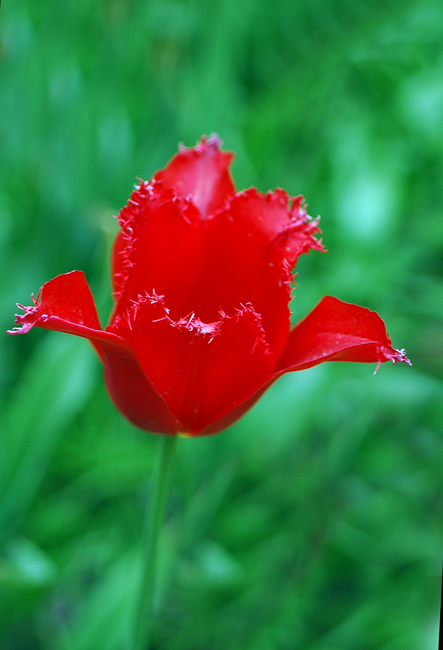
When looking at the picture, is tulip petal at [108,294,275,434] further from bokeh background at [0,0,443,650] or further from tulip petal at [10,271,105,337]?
bokeh background at [0,0,443,650]

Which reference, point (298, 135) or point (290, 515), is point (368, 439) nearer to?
point (290, 515)

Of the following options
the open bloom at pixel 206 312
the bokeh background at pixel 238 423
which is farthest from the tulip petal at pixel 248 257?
the bokeh background at pixel 238 423

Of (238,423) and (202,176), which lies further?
(238,423)

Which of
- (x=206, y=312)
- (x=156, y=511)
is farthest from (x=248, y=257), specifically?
(x=156, y=511)

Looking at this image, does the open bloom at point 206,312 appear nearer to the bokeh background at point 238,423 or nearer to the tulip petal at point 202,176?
the tulip petal at point 202,176

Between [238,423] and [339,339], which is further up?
[238,423]

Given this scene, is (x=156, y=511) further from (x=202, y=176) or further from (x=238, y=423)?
(x=238, y=423)

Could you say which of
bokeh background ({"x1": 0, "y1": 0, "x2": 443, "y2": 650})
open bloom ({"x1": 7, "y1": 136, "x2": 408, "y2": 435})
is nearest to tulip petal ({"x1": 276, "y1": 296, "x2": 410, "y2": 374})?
open bloom ({"x1": 7, "y1": 136, "x2": 408, "y2": 435})

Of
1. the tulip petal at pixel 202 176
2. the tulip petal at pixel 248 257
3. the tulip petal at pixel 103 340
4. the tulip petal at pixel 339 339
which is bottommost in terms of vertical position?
the tulip petal at pixel 103 340
